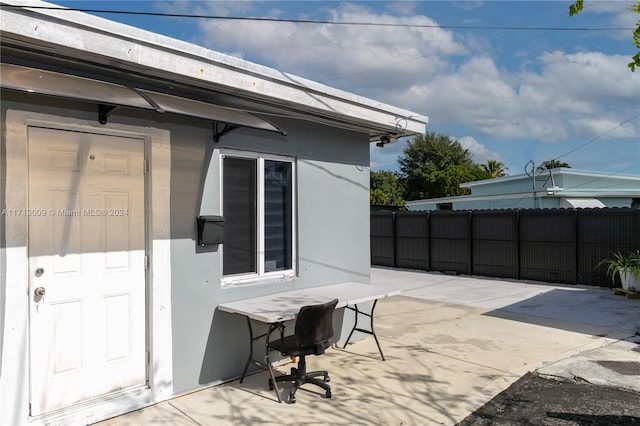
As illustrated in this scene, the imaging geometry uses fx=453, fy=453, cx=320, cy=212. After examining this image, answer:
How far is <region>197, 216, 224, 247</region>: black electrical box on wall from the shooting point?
4320 millimetres

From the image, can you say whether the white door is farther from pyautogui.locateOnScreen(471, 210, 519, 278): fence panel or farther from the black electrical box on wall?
pyautogui.locateOnScreen(471, 210, 519, 278): fence panel

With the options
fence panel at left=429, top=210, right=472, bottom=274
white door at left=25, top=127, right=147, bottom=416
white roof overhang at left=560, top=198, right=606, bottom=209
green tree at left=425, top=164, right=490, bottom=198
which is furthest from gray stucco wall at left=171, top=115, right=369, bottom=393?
green tree at left=425, top=164, right=490, bottom=198

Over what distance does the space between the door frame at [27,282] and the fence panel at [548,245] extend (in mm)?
10046

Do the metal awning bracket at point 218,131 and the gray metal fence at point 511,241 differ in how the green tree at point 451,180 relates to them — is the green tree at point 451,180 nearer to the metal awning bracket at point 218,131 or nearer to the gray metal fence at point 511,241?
the gray metal fence at point 511,241

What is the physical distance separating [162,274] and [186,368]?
933mm

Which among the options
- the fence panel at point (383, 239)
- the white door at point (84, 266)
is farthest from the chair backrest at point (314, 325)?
the fence panel at point (383, 239)

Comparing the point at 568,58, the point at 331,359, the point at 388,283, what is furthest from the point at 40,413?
the point at 568,58

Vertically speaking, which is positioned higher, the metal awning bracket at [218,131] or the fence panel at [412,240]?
the metal awning bracket at [218,131]

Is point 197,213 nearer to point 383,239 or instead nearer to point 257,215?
point 257,215

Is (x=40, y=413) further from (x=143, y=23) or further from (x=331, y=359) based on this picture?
(x=143, y=23)

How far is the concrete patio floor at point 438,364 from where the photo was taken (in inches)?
151

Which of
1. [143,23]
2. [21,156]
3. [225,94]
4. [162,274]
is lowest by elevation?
[162,274]

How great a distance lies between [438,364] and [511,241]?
25.9 feet

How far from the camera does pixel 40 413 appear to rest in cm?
345
